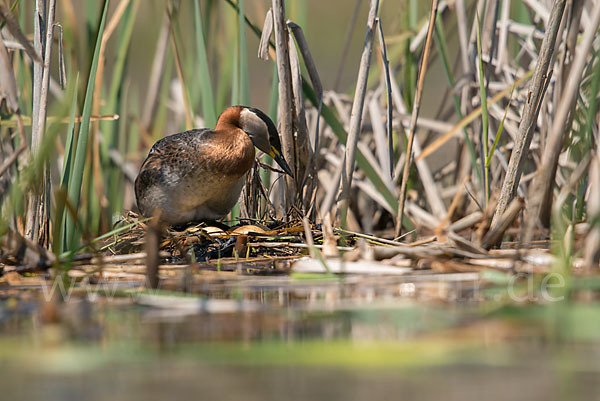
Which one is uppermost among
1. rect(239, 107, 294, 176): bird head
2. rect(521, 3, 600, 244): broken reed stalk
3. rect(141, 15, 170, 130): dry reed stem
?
rect(141, 15, 170, 130): dry reed stem

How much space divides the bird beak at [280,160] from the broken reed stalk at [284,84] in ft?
0.08

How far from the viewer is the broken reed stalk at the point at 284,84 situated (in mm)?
3936

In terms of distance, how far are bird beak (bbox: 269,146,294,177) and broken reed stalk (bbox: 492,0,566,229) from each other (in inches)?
50.4

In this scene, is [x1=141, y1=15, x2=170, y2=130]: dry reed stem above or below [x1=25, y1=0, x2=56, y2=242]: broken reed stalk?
above

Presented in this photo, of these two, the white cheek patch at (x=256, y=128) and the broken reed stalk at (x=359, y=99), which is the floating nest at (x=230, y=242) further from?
the white cheek patch at (x=256, y=128)

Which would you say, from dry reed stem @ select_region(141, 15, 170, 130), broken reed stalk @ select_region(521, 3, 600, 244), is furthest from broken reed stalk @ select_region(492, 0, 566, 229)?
dry reed stem @ select_region(141, 15, 170, 130)

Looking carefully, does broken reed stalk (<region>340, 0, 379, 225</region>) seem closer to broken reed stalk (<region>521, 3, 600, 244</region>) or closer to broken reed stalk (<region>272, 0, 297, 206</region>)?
broken reed stalk (<region>272, 0, 297, 206</region>)

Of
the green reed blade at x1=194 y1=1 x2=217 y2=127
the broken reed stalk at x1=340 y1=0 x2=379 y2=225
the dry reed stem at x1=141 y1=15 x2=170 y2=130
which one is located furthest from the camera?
the dry reed stem at x1=141 y1=15 x2=170 y2=130

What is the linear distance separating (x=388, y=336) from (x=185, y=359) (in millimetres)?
471

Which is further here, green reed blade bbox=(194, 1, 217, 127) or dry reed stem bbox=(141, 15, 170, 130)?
dry reed stem bbox=(141, 15, 170, 130)

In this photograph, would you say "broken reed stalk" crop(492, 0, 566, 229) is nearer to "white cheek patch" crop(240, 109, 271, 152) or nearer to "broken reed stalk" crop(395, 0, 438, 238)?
"broken reed stalk" crop(395, 0, 438, 238)

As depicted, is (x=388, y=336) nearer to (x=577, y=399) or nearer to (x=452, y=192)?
(x=577, y=399)

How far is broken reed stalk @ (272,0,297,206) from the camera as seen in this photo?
12.9 ft

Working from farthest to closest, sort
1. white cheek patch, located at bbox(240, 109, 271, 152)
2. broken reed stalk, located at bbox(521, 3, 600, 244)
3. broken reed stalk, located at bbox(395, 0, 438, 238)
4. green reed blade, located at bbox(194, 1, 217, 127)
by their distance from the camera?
white cheek patch, located at bbox(240, 109, 271, 152)
green reed blade, located at bbox(194, 1, 217, 127)
broken reed stalk, located at bbox(395, 0, 438, 238)
broken reed stalk, located at bbox(521, 3, 600, 244)
